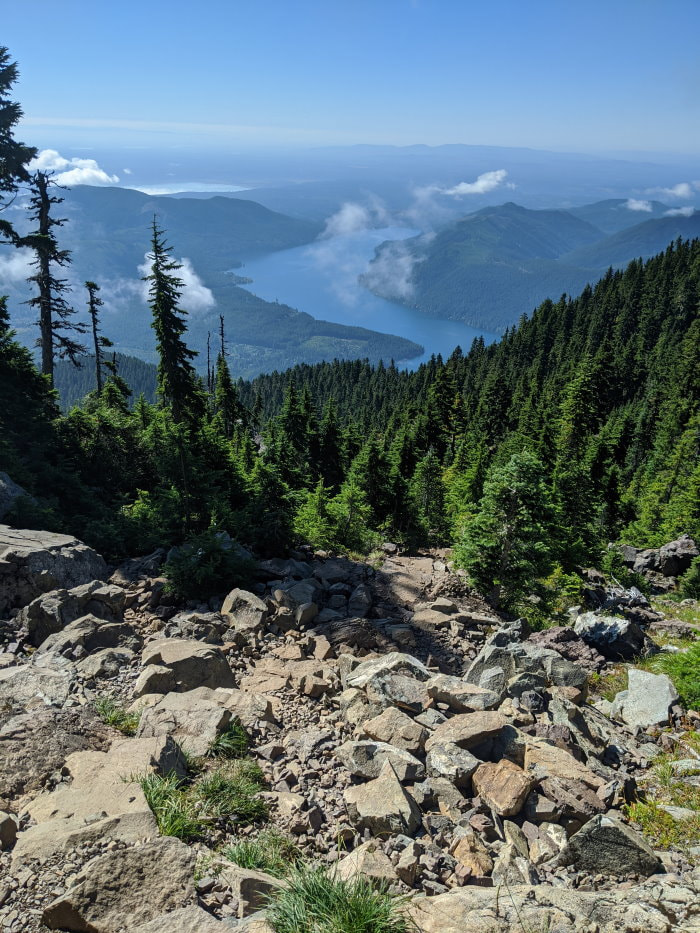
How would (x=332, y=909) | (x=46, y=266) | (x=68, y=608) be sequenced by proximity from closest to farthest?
(x=332, y=909)
(x=68, y=608)
(x=46, y=266)

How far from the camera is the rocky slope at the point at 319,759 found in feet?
15.6

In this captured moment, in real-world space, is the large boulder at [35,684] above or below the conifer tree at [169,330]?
below

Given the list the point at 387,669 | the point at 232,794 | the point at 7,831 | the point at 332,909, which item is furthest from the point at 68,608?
the point at 332,909

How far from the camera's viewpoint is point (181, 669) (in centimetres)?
930

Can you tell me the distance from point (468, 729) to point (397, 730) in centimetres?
101

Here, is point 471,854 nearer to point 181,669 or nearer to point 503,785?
point 503,785

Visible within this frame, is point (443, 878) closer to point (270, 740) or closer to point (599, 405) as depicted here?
point (270, 740)

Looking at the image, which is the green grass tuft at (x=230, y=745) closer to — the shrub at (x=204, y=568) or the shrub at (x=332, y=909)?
the shrub at (x=332, y=909)

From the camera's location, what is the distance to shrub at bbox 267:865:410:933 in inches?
164

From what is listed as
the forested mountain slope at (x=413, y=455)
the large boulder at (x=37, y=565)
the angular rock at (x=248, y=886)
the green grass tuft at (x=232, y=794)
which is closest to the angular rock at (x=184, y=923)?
the angular rock at (x=248, y=886)

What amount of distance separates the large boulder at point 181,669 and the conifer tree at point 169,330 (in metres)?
11.8

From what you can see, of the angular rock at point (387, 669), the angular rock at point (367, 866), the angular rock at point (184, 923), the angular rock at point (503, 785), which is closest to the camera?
the angular rock at point (184, 923)

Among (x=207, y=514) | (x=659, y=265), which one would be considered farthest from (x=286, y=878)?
(x=659, y=265)

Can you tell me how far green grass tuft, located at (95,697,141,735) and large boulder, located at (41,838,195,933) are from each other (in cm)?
308
